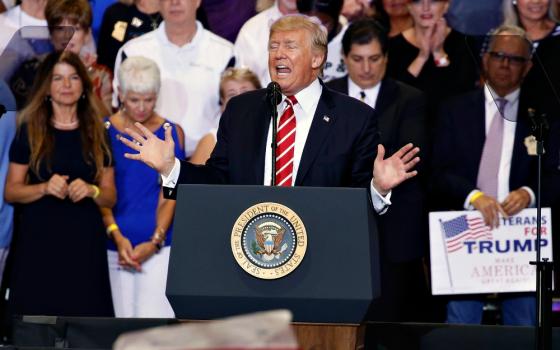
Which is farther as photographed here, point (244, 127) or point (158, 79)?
point (158, 79)

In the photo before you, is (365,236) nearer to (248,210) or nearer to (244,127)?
(248,210)

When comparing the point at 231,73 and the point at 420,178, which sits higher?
the point at 231,73

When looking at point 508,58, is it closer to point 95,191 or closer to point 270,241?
point 270,241

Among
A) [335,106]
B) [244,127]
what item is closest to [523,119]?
[335,106]

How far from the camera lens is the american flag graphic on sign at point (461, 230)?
19.9 ft

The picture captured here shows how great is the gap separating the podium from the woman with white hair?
269 cm

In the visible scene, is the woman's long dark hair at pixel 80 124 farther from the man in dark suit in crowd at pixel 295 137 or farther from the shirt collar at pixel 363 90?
the man in dark suit in crowd at pixel 295 137

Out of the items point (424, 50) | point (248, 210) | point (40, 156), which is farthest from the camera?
point (424, 50)

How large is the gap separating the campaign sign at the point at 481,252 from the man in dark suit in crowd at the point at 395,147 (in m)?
0.17

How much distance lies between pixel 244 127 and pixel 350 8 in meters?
2.63

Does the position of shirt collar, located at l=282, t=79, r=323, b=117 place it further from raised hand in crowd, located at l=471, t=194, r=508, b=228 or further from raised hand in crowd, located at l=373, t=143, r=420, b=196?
raised hand in crowd, located at l=471, t=194, r=508, b=228

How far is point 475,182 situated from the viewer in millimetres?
6332

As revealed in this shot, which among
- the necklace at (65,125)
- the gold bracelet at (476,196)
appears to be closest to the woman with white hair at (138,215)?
the necklace at (65,125)

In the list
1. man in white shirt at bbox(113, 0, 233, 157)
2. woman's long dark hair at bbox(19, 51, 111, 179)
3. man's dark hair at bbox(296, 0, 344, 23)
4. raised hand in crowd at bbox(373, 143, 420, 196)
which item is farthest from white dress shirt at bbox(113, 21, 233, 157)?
raised hand in crowd at bbox(373, 143, 420, 196)
